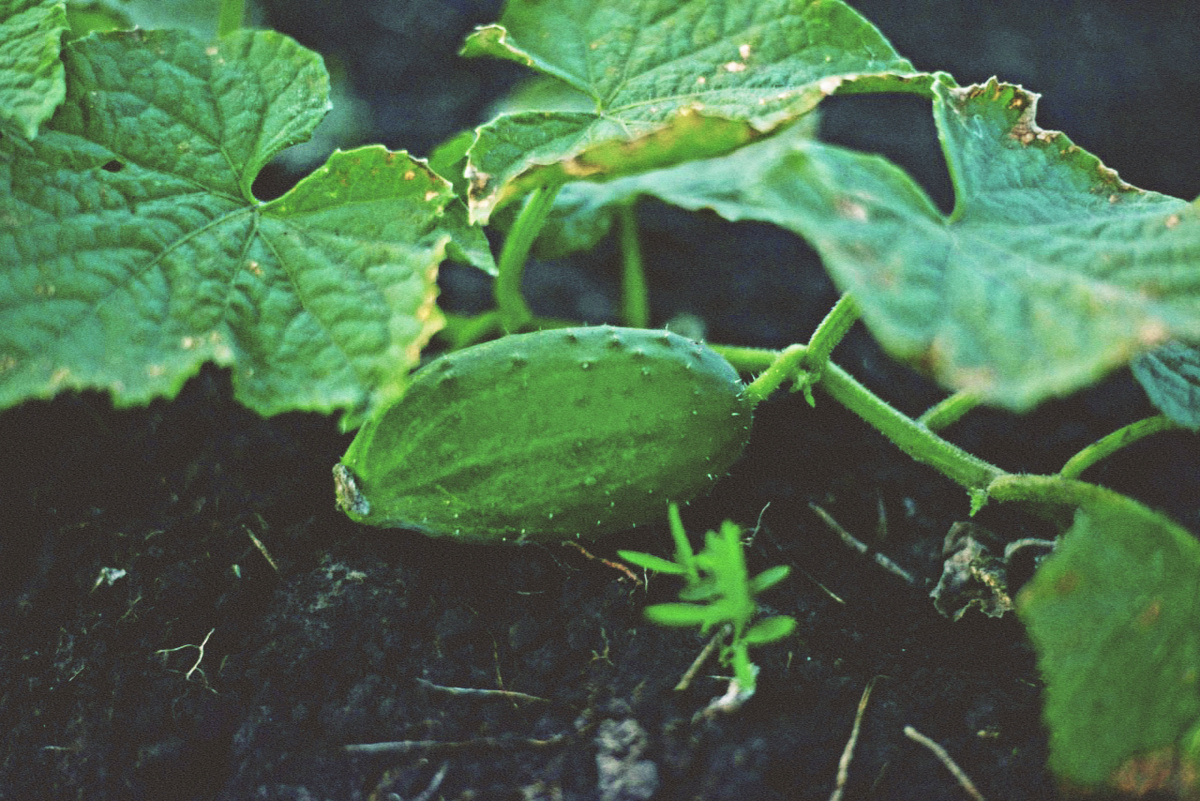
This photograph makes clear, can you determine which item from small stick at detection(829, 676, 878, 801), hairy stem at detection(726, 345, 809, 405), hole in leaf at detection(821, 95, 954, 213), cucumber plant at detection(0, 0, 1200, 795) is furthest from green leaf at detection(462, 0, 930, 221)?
hole in leaf at detection(821, 95, 954, 213)

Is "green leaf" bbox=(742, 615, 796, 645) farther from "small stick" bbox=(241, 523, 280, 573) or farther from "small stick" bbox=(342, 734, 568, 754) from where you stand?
"small stick" bbox=(241, 523, 280, 573)

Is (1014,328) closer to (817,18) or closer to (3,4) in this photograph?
(817,18)

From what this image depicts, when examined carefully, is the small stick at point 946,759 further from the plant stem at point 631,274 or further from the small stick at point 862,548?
the plant stem at point 631,274

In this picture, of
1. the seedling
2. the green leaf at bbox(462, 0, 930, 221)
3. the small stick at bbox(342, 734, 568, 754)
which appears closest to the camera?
the seedling

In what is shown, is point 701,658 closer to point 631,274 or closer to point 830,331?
point 830,331

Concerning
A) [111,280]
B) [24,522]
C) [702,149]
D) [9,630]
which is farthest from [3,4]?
[702,149]

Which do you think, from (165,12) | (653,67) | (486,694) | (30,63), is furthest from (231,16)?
(486,694)
